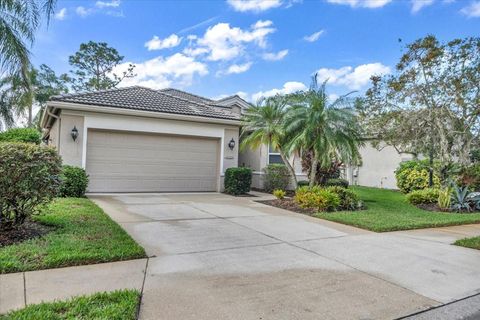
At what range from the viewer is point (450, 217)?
9648 mm

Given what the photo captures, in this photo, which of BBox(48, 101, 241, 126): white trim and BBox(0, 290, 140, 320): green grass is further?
BBox(48, 101, 241, 126): white trim

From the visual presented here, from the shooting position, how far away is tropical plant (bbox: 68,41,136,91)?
3475 cm

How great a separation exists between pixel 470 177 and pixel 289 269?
1101 cm

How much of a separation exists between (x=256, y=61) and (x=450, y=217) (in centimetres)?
1337

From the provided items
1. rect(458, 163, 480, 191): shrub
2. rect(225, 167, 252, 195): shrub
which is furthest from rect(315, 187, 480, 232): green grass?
rect(225, 167, 252, 195): shrub

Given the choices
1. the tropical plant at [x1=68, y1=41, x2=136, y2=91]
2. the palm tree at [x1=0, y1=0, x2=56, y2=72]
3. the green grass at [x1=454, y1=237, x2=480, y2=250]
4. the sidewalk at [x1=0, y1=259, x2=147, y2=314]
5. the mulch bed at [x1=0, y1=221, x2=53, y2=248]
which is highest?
the tropical plant at [x1=68, y1=41, x2=136, y2=91]

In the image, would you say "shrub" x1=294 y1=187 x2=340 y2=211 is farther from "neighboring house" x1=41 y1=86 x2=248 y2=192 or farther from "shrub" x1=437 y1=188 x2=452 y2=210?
"neighboring house" x1=41 y1=86 x2=248 y2=192

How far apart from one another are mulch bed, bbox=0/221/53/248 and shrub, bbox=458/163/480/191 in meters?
13.2

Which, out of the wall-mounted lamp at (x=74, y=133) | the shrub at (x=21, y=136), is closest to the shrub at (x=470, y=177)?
the wall-mounted lamp at (x=74, y=133)

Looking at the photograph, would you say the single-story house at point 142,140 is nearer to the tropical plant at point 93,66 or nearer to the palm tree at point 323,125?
the palm tree at point 323,125

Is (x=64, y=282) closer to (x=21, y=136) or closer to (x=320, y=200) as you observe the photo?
(x=320, y=200)

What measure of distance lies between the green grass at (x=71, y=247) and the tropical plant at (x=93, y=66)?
32.4 metres

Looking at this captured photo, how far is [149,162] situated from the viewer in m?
12.9

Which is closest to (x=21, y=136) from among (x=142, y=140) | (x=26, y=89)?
(x=142, y=140)
